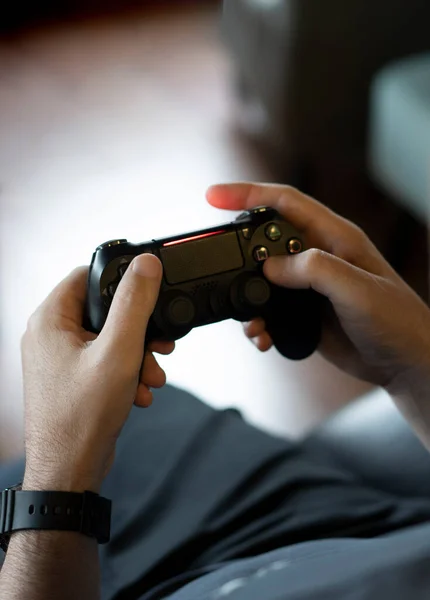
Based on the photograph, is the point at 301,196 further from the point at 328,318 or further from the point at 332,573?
the point at 332,573

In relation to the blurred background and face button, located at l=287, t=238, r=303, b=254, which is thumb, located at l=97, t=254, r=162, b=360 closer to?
face button, located at l=287, t=238, r=303, b=254

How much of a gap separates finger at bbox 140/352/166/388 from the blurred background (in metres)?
0.47

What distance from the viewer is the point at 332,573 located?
451 millimetres

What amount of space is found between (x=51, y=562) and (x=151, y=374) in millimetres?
138

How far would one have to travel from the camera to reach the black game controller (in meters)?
0.57

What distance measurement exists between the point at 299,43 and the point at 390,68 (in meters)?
0.20

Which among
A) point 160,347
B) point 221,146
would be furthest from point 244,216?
point 221,146

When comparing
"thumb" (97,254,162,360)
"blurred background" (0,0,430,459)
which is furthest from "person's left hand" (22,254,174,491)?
"blurred background" (0,0,430,459)

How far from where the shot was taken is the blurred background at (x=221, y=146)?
1.31m

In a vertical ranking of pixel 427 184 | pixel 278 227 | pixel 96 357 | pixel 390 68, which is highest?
pixel 390 68

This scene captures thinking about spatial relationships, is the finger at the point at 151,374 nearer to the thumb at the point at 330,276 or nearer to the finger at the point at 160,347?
the finger at the point at 160,347

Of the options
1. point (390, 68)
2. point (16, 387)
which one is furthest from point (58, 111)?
point (16, 387)

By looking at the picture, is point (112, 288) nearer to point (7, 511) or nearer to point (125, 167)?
point (7, 511)

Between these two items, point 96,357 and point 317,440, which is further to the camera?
point 317,440
